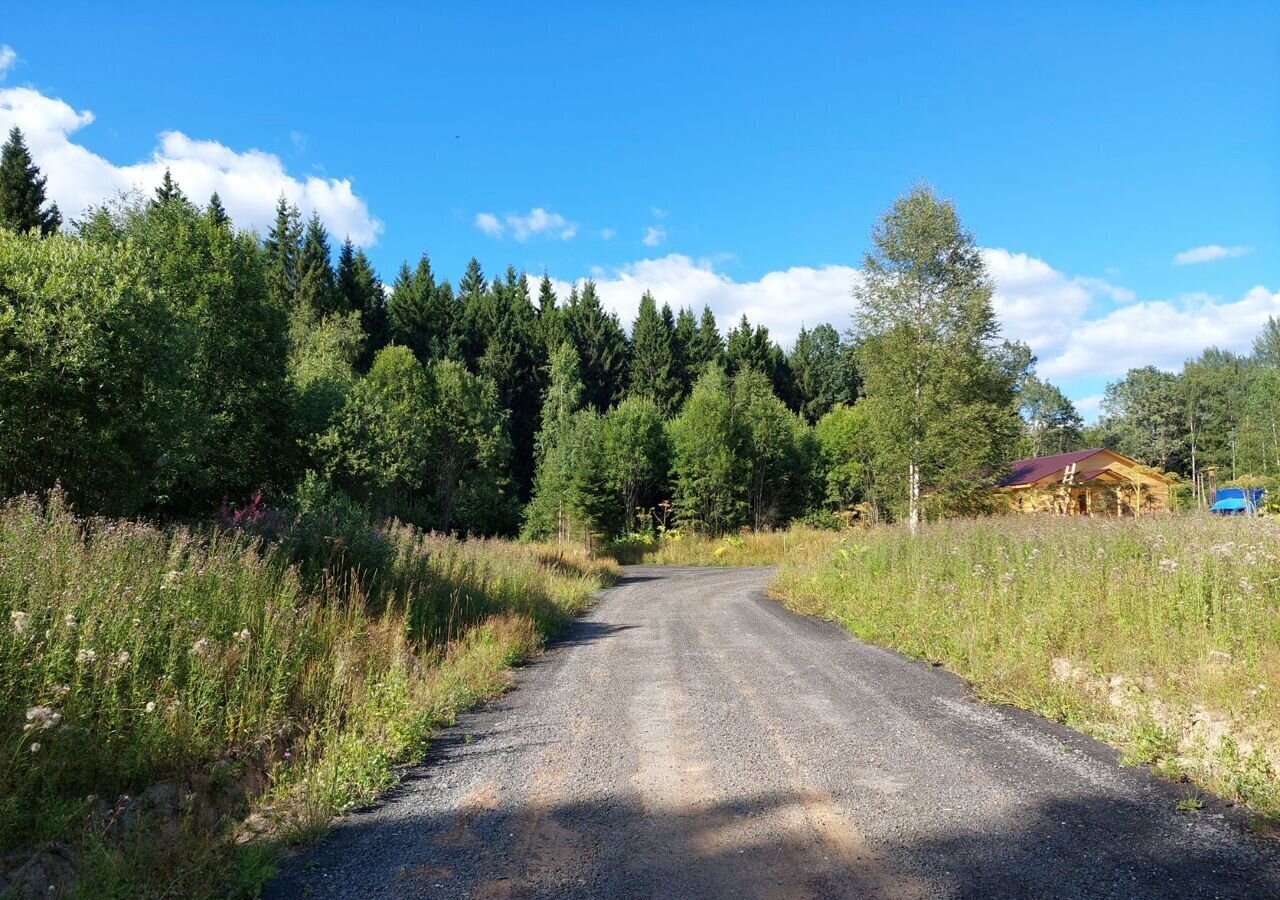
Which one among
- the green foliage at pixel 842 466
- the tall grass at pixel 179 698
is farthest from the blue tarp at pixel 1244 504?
the green foliage at pixel 842 466

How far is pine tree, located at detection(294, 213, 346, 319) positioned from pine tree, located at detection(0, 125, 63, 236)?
12.0 m

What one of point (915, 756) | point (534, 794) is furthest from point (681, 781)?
point (915, 756)

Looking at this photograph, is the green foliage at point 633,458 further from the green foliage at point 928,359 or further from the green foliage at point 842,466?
the green foliage at point 928,359

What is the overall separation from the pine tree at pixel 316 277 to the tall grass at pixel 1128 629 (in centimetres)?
4047

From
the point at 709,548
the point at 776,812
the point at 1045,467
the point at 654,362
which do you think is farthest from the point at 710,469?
the point at 776,812

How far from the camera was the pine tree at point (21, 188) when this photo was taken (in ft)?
99.9

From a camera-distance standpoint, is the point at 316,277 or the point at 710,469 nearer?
the point at 710,469

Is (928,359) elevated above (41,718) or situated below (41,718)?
above

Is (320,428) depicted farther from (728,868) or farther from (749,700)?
(728,868)

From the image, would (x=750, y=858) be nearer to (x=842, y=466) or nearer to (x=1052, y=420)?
(x=842, y=466)

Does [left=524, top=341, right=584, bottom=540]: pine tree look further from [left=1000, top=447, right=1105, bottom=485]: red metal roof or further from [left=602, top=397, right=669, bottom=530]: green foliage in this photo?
[left=1000, top=447, right=1105, bottom=485]: red metal roof

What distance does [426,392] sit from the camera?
1457 inches

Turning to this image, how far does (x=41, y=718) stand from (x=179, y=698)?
1090 mm

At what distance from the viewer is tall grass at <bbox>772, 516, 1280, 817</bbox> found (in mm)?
4867
